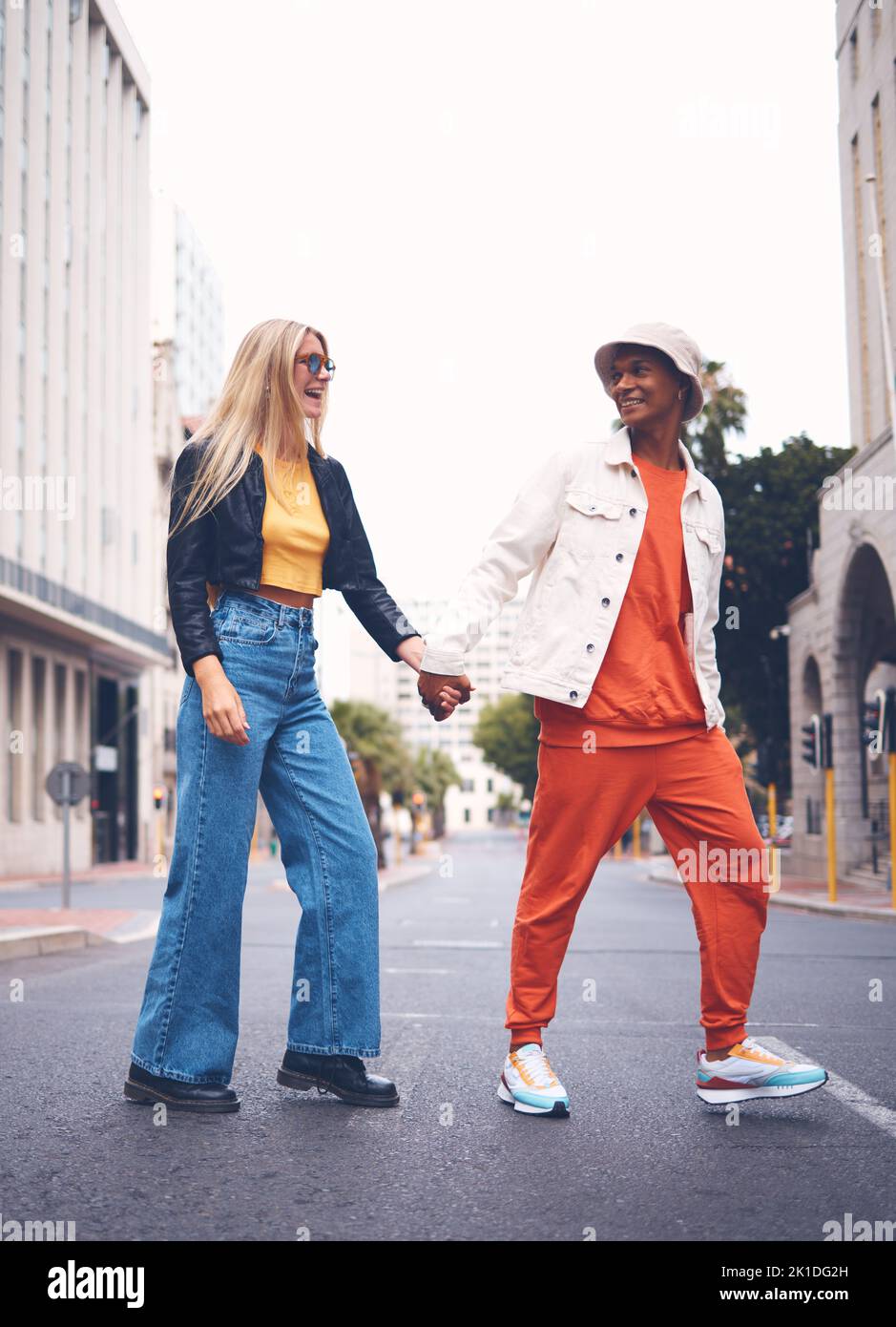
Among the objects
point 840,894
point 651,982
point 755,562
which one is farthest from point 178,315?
point 651,982

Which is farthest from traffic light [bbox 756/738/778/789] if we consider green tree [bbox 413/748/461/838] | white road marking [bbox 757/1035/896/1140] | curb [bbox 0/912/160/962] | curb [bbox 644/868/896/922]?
green tree [bbox 413/748/461/838]

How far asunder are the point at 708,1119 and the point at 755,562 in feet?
109

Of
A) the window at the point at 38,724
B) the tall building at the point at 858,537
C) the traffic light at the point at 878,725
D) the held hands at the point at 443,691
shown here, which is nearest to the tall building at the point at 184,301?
the window at the point at 38,724

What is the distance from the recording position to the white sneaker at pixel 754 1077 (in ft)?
12.4

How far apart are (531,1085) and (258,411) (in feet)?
6.38

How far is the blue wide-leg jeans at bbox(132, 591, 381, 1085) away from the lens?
3.73 m

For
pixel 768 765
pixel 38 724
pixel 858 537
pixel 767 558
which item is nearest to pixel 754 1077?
pixel 858 537

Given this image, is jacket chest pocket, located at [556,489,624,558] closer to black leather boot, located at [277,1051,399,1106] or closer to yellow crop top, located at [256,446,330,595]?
yellow crop top, located at [256,446,330,595]

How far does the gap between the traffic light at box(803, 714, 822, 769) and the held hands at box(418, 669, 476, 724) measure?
1600 centimetres

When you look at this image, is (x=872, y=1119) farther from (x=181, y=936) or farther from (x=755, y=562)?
(x=755, y=562)

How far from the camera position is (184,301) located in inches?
3418

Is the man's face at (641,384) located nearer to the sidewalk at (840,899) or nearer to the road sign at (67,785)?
the sidewalk at (840,899)

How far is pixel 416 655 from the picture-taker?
13.1ft

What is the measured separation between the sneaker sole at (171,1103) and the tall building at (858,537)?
65.5 feet
